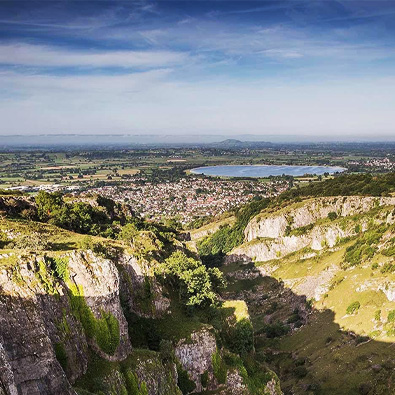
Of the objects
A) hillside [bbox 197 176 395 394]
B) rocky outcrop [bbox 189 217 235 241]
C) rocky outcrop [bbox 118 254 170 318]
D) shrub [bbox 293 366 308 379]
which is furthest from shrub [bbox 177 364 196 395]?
rocky outcrop [bbox 189 217 235 241]

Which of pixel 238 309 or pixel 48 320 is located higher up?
pixel 48 320

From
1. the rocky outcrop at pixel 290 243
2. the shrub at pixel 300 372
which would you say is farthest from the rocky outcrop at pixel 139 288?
the rocky outcrop at pixel 290 243

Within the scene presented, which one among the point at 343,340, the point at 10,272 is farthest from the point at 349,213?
the point at 10,272

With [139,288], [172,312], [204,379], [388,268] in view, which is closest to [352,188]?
[388,268]

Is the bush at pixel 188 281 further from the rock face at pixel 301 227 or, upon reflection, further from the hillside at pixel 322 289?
the rock face at pixel 301 227

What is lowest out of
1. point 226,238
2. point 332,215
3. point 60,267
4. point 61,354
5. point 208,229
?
point 226,238

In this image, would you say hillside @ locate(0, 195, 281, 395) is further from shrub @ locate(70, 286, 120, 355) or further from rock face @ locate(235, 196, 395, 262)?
rock face @ locate(235, 196, 395, 262)

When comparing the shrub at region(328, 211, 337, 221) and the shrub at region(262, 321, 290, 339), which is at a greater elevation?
the shrub at region(328, 211, 337, 221)

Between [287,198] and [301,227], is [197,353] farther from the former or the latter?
[287,198]

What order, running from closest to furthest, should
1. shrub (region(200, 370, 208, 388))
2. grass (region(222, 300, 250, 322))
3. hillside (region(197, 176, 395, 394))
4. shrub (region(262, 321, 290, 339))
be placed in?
shrub (region(200, 370, 208, 388)) < grass (region(222, 300, 250, 322)) < hillside (region(197, 176, 395, 394)) < shrub (region(262, 321, 290, 339))

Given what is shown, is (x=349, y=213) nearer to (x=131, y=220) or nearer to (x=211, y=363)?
(x=131, y=220)
